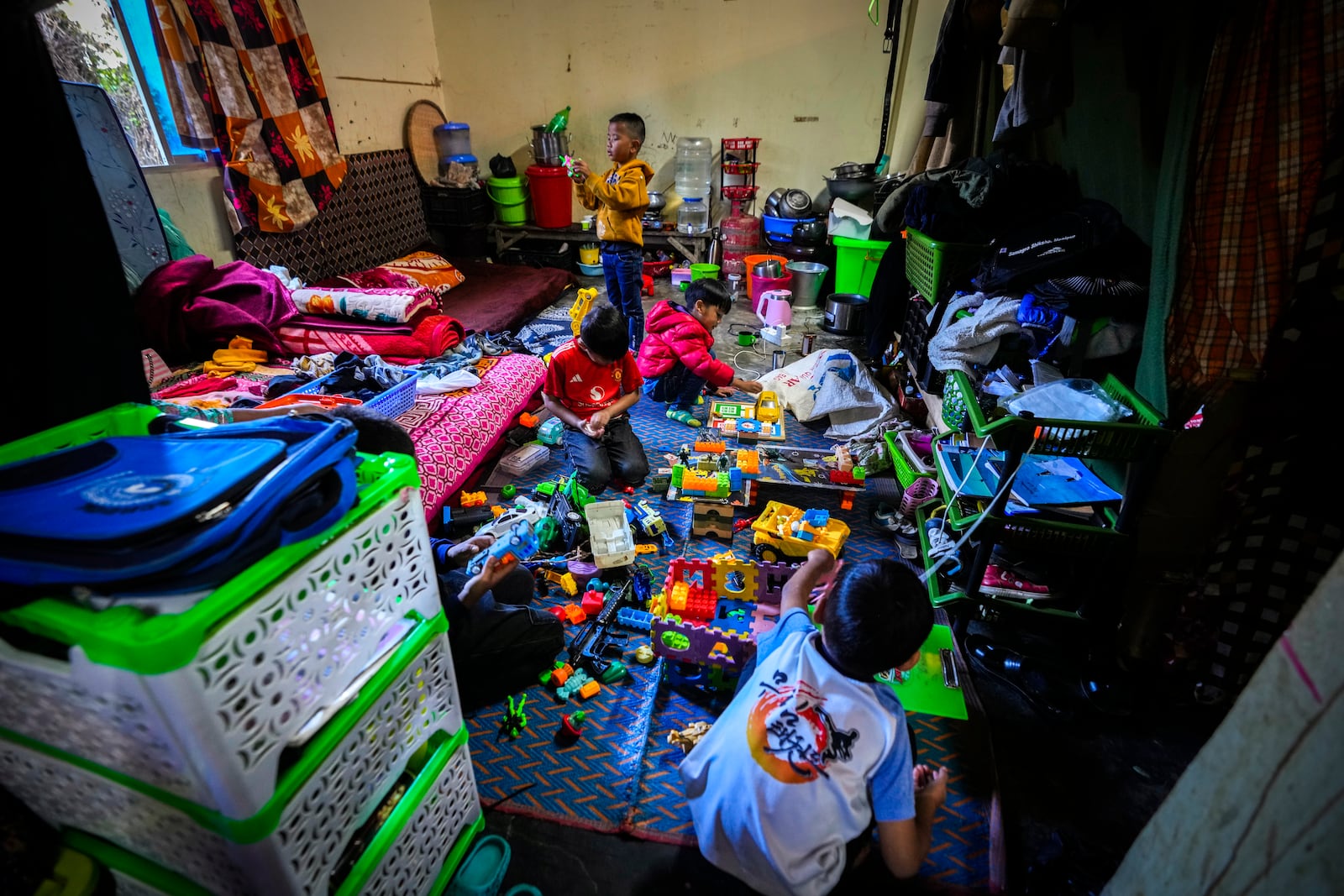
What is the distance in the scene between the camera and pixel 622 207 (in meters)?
4.08

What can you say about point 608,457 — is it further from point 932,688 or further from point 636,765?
point 932,688

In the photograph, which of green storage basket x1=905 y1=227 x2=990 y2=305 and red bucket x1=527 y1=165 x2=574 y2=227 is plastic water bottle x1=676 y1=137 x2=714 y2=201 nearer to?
red bucket x1=527 y1=165 x2=574 y2=227

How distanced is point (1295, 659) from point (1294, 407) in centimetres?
127

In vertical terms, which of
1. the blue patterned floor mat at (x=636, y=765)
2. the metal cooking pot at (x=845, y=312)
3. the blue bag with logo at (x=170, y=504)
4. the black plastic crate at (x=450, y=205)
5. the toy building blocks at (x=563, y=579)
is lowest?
the blue patterned floor mat at (x=636, y=765)

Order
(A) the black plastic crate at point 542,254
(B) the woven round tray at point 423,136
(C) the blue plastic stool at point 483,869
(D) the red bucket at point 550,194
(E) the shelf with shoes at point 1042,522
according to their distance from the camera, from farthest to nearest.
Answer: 1. (A) the black plastic crate at point 542,254
2. (D) the red bucket at point 550,194
3. (B) the woven round tray at point 423,136
4. (E) the shelf with shoes at point 1042,522
5. (C) the blue plastic stool at point 483,869

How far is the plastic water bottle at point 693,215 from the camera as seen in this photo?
5.96 metres

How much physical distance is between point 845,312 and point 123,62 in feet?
15.5

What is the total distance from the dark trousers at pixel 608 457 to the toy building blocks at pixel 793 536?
0.78 metres

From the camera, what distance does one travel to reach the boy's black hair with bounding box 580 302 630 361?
107 inches

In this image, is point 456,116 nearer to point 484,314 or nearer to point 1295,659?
point 484,314

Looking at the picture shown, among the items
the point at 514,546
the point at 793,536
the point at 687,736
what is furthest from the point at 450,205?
the point at 687,736

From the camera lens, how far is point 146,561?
26.1 inches

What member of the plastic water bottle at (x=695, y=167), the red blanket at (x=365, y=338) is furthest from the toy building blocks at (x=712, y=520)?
the plastic water bottle at (x=695, y=167)

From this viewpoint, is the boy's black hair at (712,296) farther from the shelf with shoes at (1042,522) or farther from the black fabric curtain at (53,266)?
the black fabric curtain at (53,266)
